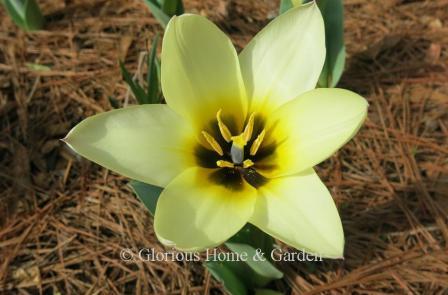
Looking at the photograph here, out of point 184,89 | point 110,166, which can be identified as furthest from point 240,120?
Result: point 110,166

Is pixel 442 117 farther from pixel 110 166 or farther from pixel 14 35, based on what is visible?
pixel 14 35

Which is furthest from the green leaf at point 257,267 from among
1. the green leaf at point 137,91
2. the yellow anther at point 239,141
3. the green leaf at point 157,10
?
the green leaf at point 157,10

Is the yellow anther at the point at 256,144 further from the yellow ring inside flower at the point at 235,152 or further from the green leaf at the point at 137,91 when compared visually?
the green leaf at the point at 137,91

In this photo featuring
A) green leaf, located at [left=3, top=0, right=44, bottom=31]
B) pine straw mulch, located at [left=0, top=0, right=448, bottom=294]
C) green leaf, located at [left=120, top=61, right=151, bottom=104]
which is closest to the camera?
green leaf, located at [left=120, top=61, right=151, bottom=104]

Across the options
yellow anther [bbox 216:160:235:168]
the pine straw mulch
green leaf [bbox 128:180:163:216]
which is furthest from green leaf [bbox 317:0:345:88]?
green leaf [bbox 128:180:163:216]

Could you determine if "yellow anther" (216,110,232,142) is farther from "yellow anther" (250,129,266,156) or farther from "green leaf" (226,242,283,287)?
"green leaf" (226,242,283,287)

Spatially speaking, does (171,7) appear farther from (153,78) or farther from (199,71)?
(199,71)

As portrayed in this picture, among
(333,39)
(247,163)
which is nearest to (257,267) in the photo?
(247,163)
